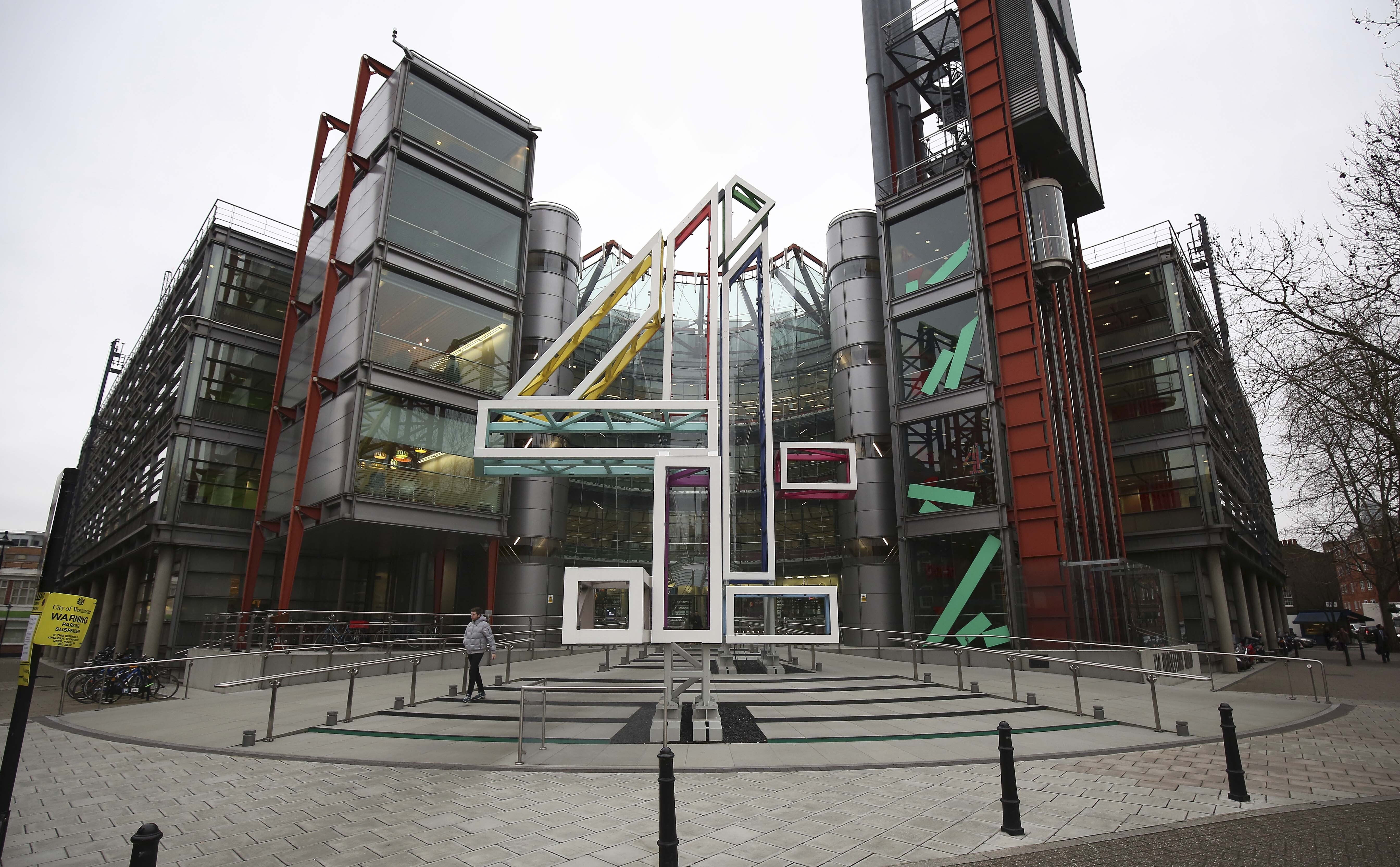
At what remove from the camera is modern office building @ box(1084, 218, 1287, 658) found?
29.0 meters

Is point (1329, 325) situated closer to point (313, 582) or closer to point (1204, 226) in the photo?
point (313, 582)

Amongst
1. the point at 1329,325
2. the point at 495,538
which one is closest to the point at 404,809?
the point at 1329,325

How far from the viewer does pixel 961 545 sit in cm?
2566

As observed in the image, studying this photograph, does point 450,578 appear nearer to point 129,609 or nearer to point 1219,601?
point 129,609

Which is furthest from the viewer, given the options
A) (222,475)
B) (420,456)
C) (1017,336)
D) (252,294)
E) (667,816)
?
(252,294)

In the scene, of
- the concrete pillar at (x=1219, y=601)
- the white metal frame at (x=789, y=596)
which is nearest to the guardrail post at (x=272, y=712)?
the white metal frame at (x=789, y=596)

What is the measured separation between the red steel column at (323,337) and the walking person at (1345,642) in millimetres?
37711

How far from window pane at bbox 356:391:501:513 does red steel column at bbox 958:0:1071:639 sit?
18892 mm

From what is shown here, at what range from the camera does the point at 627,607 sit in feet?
30.3

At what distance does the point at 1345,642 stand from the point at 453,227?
1567 inches

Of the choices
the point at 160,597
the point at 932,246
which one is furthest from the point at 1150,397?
the point at 160,597

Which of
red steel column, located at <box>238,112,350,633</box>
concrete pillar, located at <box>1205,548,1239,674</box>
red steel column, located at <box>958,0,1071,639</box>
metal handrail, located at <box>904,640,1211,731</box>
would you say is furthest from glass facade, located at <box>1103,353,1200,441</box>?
red steel column, located at <box>238,112,350,633</box>

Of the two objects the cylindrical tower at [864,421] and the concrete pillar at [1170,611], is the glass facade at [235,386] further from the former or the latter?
the concrete pillar at [1170,611]

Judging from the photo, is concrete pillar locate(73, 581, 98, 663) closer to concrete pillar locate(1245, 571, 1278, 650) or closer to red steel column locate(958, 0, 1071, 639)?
red steel column locate(958, 0, 1071, 639)
